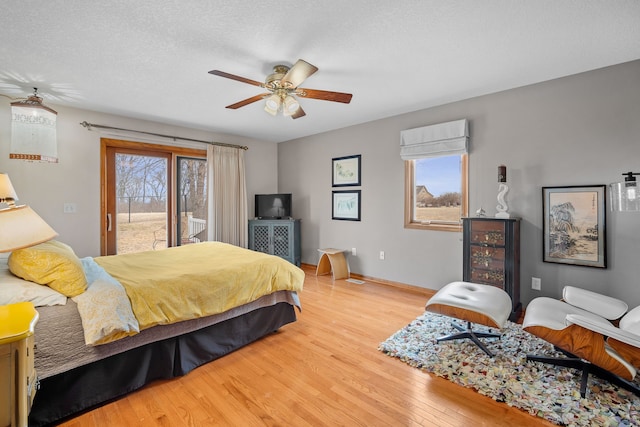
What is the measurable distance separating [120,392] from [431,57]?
11.0 ft

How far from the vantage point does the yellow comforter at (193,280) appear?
6.41 ft

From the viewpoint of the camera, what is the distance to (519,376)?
202 cm

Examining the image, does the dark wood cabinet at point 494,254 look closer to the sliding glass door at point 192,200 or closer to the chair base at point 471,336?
the chair base at point 471,336

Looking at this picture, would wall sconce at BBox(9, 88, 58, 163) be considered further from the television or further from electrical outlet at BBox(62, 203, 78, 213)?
the television

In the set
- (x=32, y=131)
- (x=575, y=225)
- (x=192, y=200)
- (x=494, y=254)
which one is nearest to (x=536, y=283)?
(x=494, y=254)

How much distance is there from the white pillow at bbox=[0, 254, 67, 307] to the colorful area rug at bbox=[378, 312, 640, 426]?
7.46 feet

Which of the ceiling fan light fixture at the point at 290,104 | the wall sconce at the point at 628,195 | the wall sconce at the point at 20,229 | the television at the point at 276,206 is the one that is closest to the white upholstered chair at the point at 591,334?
the wall sconce at the point at 628,195

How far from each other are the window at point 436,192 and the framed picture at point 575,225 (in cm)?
85

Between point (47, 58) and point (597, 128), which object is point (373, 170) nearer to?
point (597, 128)

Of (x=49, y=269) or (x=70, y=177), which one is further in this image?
(x=70, y=177)

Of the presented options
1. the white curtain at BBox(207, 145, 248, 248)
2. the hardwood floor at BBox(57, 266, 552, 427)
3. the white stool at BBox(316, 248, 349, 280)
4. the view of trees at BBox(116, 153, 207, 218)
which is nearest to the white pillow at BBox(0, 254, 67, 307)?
the hardwood floor at BBox(57, 266, 552, 427)

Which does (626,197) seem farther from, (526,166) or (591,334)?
(591,334)

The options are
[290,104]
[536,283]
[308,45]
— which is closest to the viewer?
[308,45]

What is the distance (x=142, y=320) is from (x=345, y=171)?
361cm
